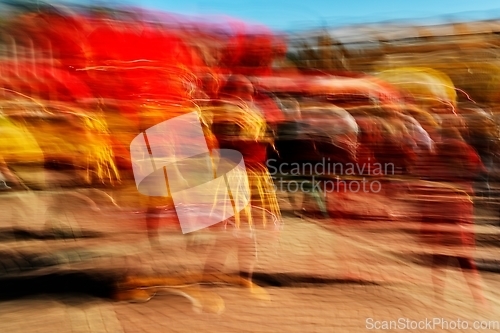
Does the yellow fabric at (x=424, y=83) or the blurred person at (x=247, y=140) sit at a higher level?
the yellow fabric at (x=424, y=83)

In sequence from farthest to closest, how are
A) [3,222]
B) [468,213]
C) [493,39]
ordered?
[3,222] < [468,213] < [493,39]

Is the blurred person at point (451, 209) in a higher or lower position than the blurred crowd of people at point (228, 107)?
lower

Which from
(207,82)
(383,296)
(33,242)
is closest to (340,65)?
(207,82)

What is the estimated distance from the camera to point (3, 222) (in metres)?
2.52

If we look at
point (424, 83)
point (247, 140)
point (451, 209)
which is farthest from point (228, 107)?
point (451, 209)

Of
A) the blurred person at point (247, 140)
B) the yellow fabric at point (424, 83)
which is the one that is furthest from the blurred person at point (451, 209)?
the blurred person at point (247, 140)

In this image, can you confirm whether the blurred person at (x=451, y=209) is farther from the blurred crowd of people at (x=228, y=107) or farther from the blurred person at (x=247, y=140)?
the blurred person at (x=247, y=140)

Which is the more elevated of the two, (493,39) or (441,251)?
(493,39)

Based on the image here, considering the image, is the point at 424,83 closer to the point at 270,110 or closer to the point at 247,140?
the point at 270,110

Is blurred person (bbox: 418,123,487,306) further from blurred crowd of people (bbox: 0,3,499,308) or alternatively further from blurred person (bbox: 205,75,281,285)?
blurred person (bbox: 205,75,281,285)

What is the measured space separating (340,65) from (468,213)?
0.93m

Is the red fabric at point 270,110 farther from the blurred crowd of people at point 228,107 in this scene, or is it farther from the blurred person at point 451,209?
the blurred person at point 451,209

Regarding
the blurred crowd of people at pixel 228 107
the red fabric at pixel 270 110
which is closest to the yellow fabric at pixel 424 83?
the blurred crowd of people at pixel 228 107

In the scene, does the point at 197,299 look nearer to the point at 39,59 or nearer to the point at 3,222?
the point at 3,222
